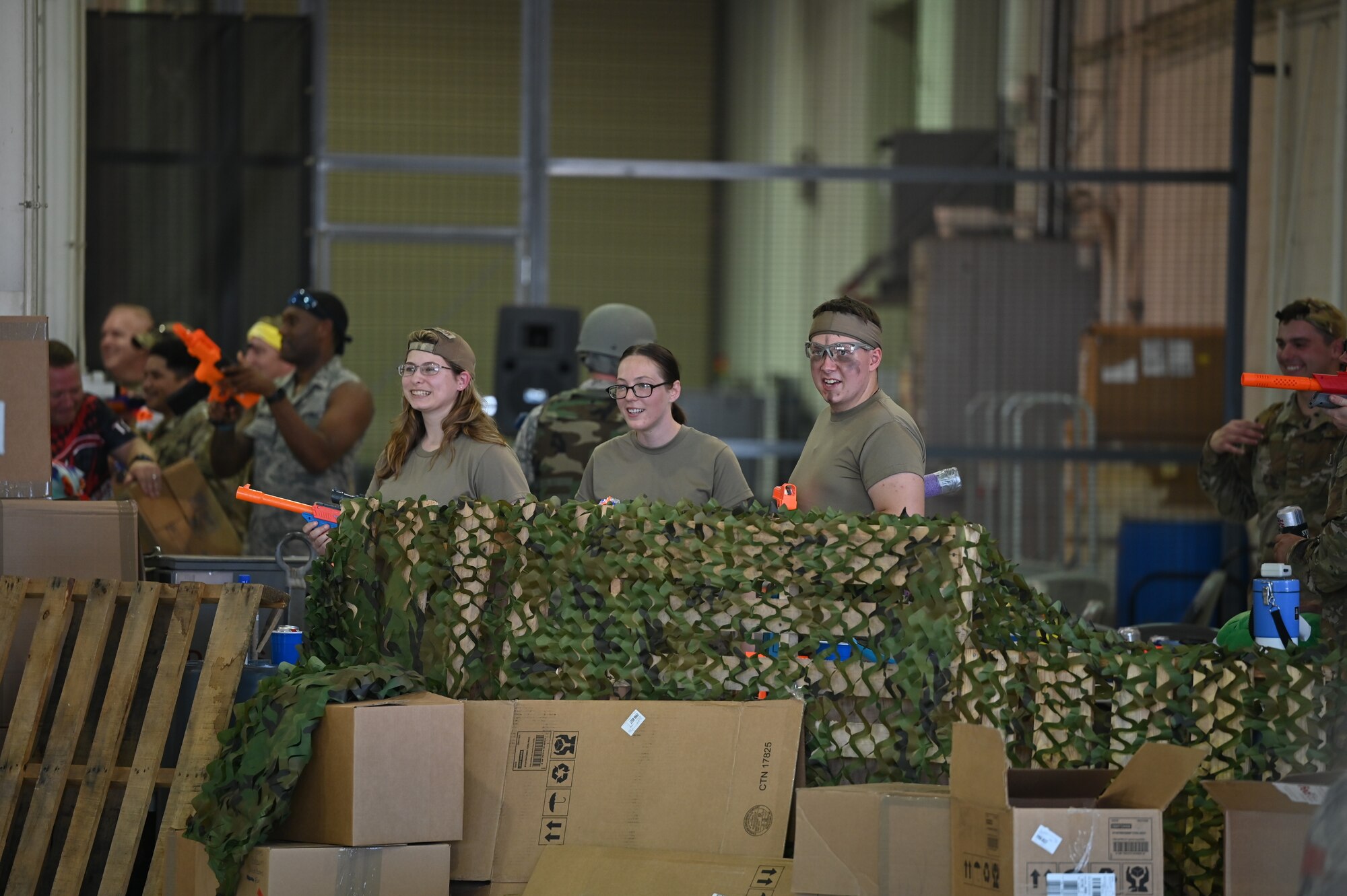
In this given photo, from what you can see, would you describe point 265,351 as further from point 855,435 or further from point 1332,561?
point 1332,561

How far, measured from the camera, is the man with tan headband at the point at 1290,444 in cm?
507

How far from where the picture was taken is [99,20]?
7.17 m

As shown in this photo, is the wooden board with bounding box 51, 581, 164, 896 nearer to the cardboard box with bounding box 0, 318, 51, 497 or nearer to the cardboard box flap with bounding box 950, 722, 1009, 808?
the cardboard box with bounding box 0, 318, 51, 497

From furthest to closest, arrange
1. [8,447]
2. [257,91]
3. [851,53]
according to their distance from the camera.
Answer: [851,53] → [257,91] → [8,447]

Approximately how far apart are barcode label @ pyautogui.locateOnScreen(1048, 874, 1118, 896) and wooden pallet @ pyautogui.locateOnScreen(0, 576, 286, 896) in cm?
196

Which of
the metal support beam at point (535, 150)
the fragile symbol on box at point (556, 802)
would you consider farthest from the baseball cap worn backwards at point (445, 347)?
the metal support beam at point (535, 150)

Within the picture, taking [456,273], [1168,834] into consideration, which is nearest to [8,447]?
[1168,834]

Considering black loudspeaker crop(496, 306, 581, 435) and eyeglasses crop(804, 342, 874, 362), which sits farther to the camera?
black loudspeaker crop(496, 306, 581, 435)

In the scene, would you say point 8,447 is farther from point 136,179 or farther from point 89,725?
point 136,179

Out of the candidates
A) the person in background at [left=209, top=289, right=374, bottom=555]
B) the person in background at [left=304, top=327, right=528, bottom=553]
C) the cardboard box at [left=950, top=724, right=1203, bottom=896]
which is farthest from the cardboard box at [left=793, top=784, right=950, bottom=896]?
the person in background at [left=209, top=289, right=374, bottom=555]

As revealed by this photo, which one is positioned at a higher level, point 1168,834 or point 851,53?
point 851,53

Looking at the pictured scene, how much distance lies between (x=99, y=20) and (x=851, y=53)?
149 inches

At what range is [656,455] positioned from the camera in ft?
14.3

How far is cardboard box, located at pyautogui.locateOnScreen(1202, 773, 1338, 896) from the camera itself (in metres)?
3.05
